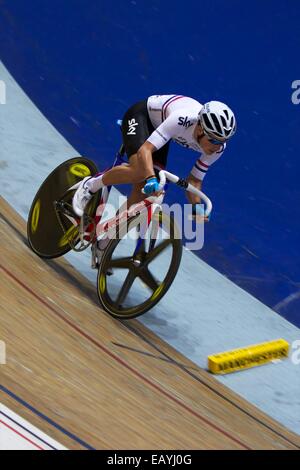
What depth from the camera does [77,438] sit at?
343 cm

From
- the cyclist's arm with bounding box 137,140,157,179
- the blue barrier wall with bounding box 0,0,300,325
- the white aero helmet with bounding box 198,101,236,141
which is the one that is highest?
the blue barrier wall with bounding box 0,0,300,325

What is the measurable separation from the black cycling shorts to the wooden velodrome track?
82 centimetres

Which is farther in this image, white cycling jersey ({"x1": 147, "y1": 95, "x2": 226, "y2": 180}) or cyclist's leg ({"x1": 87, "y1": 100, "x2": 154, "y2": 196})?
cyclist's leg ({"x1": 87, "y1": 100, "x2": 154, "y2": 196})

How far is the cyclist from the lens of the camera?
165 inches

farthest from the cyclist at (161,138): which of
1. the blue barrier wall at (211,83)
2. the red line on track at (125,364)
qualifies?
the blue barrier wall at (211,83)

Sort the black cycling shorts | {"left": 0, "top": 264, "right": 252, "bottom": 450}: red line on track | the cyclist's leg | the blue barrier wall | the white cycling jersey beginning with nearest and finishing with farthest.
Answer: {"left": 0, "top": 264, "right": 252, "bottom": 450}: red line on track < the white cycling jersey < the cyclist's leg < the black cycling shorts < the blue barrier wall

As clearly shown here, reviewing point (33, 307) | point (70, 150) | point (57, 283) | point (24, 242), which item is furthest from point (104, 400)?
point (70, 150)

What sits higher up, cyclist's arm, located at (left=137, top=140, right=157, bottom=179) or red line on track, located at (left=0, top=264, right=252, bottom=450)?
cyclist's arm, located at (left=137, top=140, right=157, bottom=179)

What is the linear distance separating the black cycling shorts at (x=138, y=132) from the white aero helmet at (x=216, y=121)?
16.4 inches

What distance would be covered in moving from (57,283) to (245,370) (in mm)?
1112

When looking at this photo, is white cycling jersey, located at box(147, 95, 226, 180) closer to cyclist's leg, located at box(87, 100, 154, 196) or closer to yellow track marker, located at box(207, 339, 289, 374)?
cyclist's leg, located at box(87, 100, 154, 196)

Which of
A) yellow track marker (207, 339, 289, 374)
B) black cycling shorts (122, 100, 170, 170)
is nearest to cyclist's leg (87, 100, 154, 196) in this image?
black cycling shorts (122, 100, 170, 170)

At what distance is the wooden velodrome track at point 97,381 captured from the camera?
3580mm

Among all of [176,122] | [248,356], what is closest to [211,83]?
[176,122]
